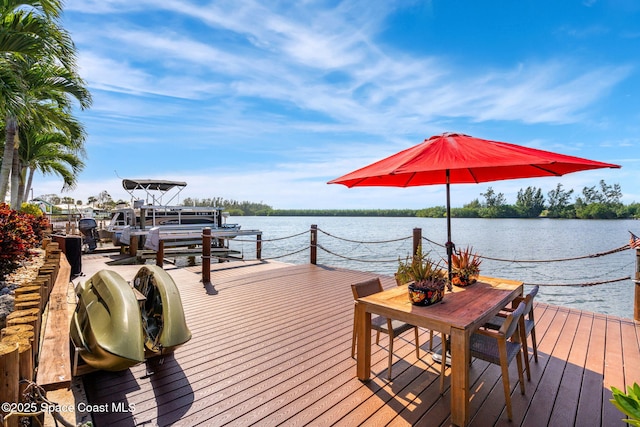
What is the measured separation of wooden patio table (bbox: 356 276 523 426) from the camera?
191 cm

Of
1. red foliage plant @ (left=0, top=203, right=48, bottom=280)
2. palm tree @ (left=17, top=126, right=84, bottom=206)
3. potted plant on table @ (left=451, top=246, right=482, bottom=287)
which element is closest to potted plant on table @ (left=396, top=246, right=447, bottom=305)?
potted plant on table @ (left=451, top=246, right=482, bottom=287)

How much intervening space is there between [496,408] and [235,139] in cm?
1616

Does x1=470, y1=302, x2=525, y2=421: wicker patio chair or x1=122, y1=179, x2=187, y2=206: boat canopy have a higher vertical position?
x1=122, y1=179, x2=187, y2=206: boat canopy

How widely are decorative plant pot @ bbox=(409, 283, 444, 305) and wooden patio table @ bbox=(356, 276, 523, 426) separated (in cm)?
4

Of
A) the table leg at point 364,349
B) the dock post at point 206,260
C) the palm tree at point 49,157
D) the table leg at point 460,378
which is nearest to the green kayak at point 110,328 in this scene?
the table leg at point 364,349

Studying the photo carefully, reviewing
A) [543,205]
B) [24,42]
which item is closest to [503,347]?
[24,42]

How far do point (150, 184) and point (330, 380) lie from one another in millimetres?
12782

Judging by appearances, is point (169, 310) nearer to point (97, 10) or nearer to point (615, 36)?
point (97, 10)

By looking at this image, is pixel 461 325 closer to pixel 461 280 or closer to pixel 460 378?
pixel 460 378

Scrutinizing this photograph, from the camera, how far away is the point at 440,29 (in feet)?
25.9

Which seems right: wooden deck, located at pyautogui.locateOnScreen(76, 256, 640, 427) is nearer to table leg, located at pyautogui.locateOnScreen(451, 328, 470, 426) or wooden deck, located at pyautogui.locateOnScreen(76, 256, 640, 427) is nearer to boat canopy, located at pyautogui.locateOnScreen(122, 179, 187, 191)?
table leg, located at pyautogui.locateOnScreen(451, 328, 470, 426)

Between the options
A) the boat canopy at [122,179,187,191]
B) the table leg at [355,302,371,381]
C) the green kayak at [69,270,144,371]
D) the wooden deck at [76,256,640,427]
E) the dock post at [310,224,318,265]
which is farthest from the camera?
the boat canopy at [122,179,187,191]

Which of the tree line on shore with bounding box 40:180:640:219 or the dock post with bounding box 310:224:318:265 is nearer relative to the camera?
the dock post with bounding box 310:224:318:265

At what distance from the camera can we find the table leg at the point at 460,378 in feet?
6.23
